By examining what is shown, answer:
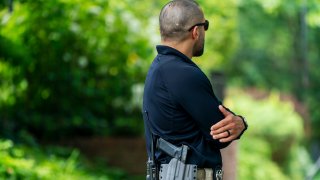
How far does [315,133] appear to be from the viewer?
27.1 m

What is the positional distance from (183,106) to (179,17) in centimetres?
48

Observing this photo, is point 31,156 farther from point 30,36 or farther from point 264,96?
point 264,96

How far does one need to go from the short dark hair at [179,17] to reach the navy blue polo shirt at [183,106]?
10 cm

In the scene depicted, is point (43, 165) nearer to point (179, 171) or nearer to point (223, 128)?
point (179, 171)

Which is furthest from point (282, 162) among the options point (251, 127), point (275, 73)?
point (275, 73)

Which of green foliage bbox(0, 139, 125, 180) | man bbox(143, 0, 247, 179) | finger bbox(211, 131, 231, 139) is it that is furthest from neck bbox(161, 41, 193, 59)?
green foliage bbox(0, 139, 125, 180)

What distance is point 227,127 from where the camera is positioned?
408 centimetres

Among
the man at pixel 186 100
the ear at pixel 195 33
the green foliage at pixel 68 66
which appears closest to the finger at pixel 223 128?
the man at pixel 186 100

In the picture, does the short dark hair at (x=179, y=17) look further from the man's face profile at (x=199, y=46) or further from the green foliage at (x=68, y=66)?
the green foliage at (x=68, y=66)

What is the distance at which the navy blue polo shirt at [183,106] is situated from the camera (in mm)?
4066

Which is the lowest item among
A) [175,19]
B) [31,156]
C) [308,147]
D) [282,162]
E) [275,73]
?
[175,19]

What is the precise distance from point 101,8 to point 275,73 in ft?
68.5

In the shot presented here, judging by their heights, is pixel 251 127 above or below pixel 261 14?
below

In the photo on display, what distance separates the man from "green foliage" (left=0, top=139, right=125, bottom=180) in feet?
9.04
